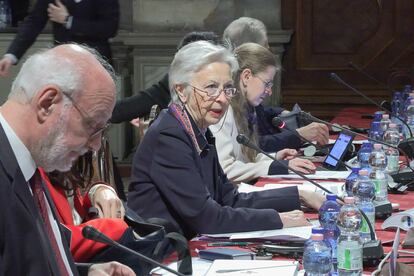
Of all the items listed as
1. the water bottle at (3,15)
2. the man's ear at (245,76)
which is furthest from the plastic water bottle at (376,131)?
the water bottle at (3,15)

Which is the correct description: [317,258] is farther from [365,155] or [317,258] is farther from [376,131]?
[376,131]

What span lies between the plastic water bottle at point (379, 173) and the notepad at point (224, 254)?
0.95m

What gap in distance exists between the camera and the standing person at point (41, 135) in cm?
192

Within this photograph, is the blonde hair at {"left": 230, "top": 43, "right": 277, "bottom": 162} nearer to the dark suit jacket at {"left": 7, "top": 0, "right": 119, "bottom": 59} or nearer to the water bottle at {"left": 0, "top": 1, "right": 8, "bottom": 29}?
the dark suit jacket at {"left": 7, "top": 0, "right": 119, "bottom": 59}

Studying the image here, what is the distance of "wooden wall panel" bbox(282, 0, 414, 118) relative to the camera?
779cm

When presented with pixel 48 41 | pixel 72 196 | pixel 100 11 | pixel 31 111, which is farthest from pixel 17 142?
pixel 48 41

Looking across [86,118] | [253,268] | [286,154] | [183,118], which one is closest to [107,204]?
[183,118]

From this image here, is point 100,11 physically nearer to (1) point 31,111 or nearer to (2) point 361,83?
(2) point 361,83

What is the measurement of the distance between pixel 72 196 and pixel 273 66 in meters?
1.80

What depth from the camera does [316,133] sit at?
17.1ft

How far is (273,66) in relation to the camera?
4.53 m

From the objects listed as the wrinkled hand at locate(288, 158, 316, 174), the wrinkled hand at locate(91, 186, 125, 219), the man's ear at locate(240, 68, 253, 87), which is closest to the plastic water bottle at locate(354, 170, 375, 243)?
the wrinkled hand at locate(91, 186, 125, 219)

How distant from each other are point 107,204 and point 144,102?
1766mm

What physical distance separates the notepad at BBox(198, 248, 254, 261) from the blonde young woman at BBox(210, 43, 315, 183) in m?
1.38
